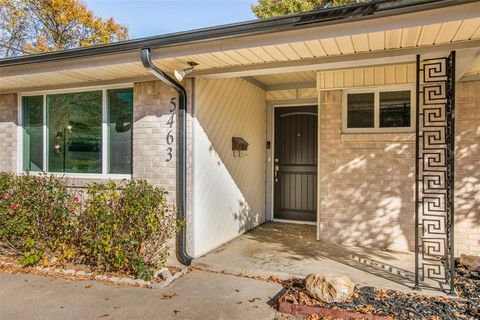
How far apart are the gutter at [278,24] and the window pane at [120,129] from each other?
103 cm

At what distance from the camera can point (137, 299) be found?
3639 mm

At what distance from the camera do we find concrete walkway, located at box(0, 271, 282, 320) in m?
3.31

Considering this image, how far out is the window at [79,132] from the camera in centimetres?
521

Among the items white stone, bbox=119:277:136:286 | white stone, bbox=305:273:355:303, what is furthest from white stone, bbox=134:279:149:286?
white stone, bbox=305:273:355:303

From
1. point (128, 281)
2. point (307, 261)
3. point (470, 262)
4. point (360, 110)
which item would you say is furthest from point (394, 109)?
point (128, 281)

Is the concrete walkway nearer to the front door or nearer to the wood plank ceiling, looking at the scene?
the wood plank ceiling

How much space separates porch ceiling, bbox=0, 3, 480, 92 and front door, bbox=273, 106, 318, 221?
110 inches

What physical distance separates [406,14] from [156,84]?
3.24 meters

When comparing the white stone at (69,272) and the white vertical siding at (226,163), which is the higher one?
the white vertical siding at (226,163)

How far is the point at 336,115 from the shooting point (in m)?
5.40

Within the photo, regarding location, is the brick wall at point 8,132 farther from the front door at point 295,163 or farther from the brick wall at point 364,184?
the brick wall at point 364,184

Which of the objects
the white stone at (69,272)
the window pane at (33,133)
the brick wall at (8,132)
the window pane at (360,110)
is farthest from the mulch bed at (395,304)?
the brick wall at (8,132)

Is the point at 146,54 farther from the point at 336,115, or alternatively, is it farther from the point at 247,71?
the point at 336,115

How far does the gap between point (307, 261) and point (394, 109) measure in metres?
2.56
